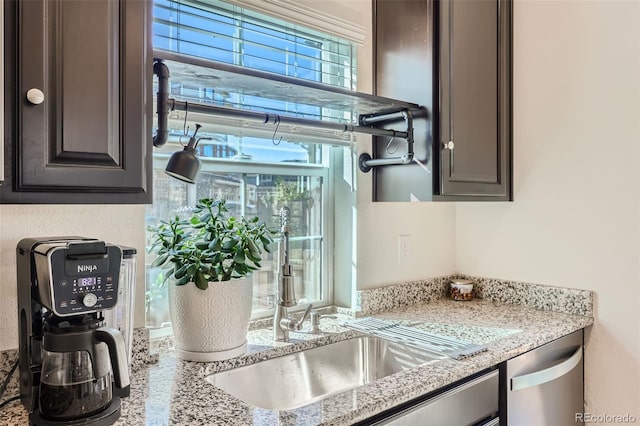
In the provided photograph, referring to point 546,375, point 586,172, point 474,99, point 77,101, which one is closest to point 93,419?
point 77,101

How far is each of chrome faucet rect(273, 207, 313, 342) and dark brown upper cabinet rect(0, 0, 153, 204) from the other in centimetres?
66

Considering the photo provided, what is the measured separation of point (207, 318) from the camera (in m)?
1.38

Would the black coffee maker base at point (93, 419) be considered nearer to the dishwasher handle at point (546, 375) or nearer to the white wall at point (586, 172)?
the dishwasher handle at point (546, 375)

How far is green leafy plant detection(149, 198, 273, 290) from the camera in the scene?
4.55ft

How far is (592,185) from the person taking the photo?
194 centimetres

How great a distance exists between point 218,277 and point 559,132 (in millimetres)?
1522

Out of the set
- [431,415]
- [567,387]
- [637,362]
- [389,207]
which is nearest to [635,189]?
[637,362]

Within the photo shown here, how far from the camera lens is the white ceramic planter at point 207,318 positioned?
139 centimetres

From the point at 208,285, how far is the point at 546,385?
124 centimetres

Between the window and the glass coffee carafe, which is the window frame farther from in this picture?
the glass coffee carafe

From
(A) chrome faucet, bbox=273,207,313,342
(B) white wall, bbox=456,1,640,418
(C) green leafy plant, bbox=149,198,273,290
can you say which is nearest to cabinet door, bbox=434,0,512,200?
(B) white wall, bbox=456,1,640,418

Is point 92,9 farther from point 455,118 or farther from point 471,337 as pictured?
point 471,337

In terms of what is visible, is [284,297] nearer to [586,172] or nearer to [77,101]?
[77,101]

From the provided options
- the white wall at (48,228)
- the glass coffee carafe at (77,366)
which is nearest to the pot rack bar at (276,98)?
the white wall at (48,228)
